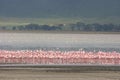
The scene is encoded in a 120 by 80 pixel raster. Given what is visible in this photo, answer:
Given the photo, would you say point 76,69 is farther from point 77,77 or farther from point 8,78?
point 8,78

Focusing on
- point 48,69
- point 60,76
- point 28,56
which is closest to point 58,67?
point 48,69

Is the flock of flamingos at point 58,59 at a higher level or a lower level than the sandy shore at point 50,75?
higher

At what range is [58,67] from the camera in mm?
40188

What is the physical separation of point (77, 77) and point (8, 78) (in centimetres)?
465

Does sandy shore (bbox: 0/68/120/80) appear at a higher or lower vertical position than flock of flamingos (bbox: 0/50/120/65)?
lower

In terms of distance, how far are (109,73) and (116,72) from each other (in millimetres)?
771

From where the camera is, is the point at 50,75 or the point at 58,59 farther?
the point at 58,59

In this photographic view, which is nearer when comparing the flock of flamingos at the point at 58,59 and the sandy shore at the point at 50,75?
the sandy shore at the point at 50,75

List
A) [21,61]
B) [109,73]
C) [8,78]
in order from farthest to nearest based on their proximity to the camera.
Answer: [21,61]
[109,73]
[8,78]

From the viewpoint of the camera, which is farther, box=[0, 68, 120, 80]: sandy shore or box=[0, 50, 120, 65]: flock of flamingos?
box=[0, 50, 120, 65]: flock of flamingos

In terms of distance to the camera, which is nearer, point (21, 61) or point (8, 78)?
point (8, 78)

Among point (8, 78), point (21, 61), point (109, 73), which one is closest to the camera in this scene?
point (8, 78)

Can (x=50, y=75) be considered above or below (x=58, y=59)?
below

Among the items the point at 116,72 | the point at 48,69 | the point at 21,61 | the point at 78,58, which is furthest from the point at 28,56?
the point at 116,72
